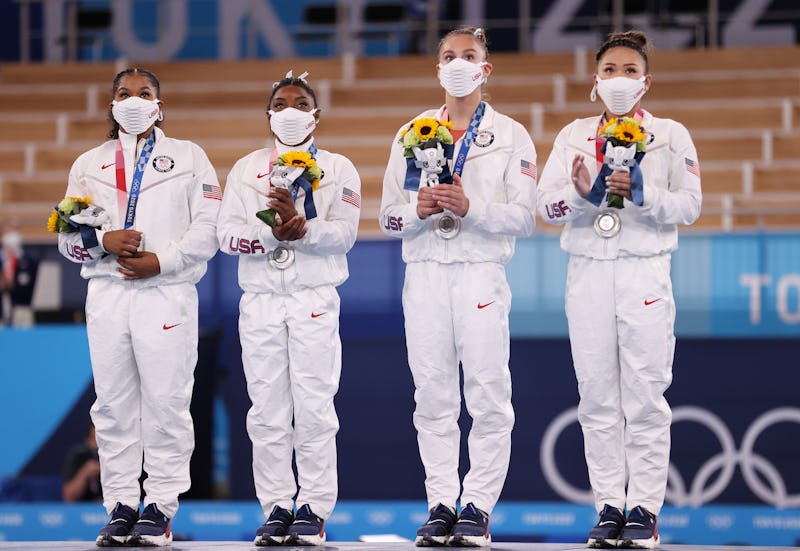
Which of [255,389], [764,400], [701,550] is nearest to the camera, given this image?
[701,550]

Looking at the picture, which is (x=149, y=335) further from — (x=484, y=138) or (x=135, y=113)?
(x=484, y=138)

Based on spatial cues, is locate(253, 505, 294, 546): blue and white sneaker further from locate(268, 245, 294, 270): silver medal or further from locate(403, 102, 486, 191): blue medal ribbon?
locate(403, 102, 486, 191): blue medal ribbon

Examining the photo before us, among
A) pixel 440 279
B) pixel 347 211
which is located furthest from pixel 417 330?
pixel 347 211

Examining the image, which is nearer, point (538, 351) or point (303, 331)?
point (303, 331)

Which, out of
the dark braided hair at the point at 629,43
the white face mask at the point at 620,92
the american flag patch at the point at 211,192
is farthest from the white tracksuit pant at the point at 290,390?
the dark braided hair at the point at 629,43

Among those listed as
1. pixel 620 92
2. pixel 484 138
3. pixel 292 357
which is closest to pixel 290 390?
pixel 292 357

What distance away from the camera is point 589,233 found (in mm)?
5488

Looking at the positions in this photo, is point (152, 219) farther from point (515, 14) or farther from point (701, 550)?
point (515, 14)

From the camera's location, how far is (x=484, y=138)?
5.66 m

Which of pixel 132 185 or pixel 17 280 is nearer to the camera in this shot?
pixel 132 185

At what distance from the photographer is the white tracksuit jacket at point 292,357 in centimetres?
558

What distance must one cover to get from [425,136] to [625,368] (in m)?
1.33

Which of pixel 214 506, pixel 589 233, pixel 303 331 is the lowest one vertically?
pixel 214 506

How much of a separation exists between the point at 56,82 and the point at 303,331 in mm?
10459
